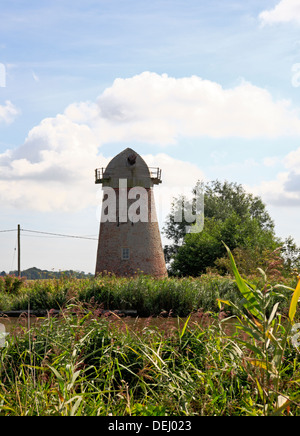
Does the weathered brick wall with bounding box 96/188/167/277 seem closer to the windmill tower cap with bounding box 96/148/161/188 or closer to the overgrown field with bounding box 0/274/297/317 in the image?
the windmill tower cap with bounding box 96/148/161/188

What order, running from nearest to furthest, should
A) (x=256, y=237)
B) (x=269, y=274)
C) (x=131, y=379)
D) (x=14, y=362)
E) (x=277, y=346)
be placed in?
(x=277, y=346), (x=269, y=274), (x=131, y=379), (x=14, y=362), (x=256, y=237)

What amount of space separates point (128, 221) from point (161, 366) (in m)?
22.4

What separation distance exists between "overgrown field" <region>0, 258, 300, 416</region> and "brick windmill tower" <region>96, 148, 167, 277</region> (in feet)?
66.2

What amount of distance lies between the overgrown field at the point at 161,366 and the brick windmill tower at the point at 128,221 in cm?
2018

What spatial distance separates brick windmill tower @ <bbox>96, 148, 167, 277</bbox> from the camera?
26438mm

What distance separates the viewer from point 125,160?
27.9 meters

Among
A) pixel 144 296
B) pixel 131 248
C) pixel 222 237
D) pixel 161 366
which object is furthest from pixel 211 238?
pixel 161 366

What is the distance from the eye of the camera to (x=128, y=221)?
26.7 m

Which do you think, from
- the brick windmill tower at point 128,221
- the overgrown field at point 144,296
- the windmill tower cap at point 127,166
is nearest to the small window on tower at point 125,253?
the brick windmill tower at point 128,221

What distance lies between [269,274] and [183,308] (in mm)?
11607

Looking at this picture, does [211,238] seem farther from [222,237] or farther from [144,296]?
[144,296]

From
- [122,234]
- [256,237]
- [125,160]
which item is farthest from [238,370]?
[256,237]

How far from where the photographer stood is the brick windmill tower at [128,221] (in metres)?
26.4
